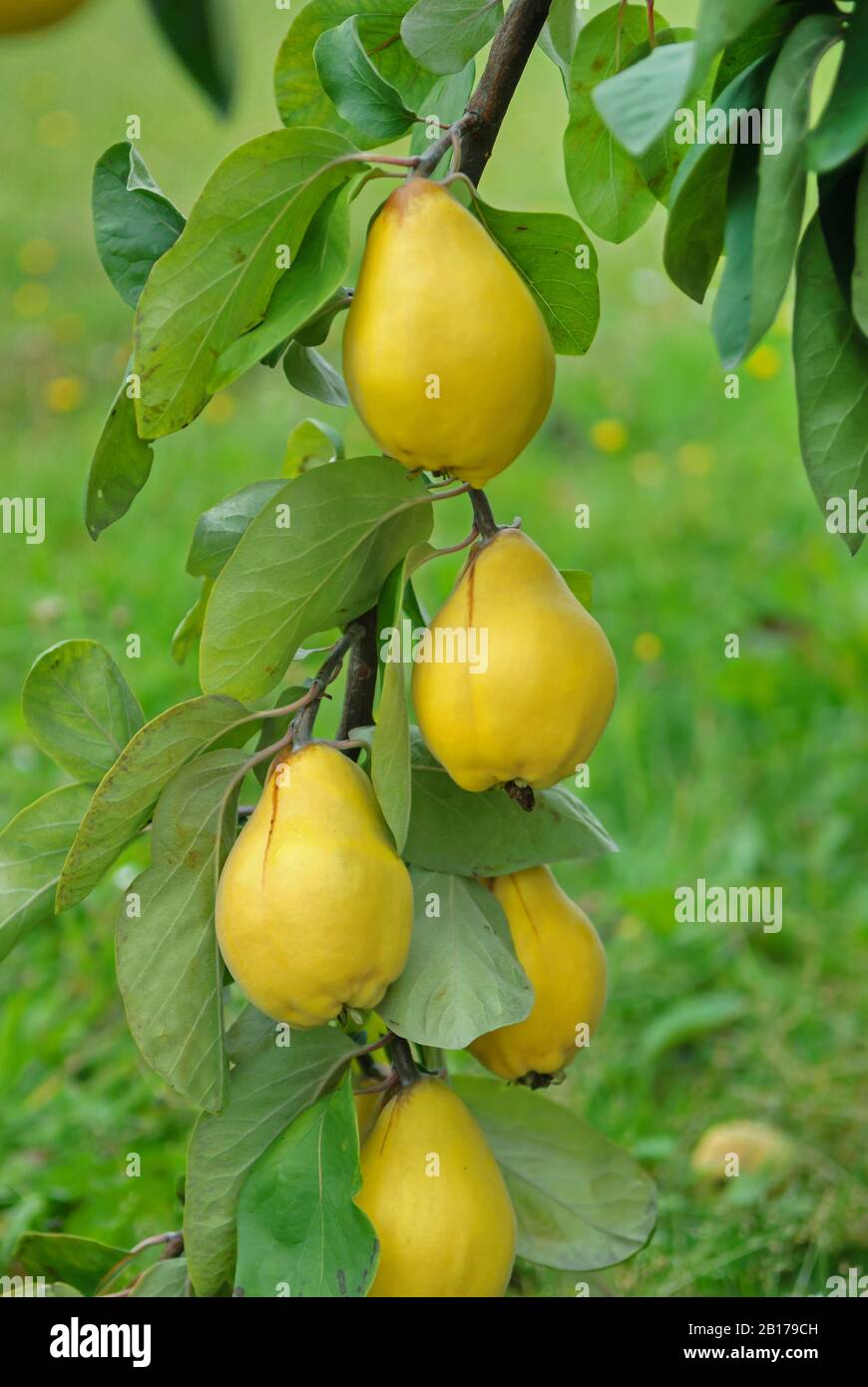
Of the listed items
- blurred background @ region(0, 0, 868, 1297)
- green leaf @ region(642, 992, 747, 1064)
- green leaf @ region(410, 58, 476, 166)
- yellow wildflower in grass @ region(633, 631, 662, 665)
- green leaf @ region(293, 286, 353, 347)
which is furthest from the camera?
yellow wildflower in grass @ region(633, 631, 662, 665)

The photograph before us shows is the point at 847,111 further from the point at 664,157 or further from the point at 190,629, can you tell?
the point at 190,629

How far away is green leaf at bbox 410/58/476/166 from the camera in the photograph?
2.44ft

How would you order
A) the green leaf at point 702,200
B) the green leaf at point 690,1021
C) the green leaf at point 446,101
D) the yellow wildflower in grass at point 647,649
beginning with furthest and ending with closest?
1. the yellow wildflower in grass at point 647,649
2. the green leaf at point 690,1021
3. the green leaf at point 446,101
4. the green leaf at point 702,200

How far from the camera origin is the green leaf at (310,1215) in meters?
0.65

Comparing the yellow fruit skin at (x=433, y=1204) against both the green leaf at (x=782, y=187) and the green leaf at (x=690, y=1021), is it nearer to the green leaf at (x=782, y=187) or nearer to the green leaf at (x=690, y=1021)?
the green leaf at (x=782, y=187)

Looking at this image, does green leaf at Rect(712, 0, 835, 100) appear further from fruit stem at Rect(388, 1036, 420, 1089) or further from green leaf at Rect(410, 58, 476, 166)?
fruit stem at Rect(388, 1036, 420, 1089)

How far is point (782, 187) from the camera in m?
0.51

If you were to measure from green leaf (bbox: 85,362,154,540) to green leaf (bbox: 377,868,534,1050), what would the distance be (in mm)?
239

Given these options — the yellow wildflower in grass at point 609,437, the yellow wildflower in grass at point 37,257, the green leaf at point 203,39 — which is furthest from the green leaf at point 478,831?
the yellow wildflower in grass at point 37,257

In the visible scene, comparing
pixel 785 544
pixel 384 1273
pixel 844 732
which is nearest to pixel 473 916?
pixel 384 1273

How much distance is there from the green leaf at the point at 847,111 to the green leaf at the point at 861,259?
45mm

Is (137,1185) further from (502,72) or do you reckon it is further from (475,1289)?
(502,72)

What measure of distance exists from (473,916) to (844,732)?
1.31 metres

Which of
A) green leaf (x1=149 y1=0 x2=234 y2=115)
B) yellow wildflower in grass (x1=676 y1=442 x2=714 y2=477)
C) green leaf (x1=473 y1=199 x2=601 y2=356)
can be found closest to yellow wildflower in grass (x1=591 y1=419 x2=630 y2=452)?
yellow wildflower in grass (x1=676 y1=442 x2=714 y2=477)
